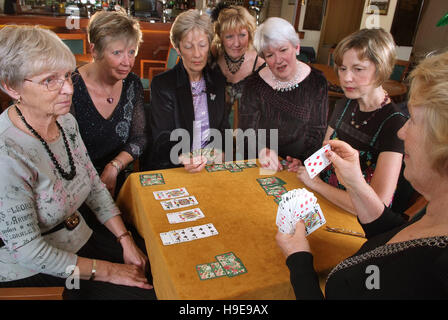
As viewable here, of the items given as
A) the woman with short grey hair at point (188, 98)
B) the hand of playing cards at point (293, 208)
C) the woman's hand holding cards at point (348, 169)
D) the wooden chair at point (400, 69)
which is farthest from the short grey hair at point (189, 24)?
the wooden chair at point (400, 69)

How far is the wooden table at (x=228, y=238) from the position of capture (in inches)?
43.9

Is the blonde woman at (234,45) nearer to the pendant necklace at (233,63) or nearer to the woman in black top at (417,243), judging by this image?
the pendant necklace at (233,63)

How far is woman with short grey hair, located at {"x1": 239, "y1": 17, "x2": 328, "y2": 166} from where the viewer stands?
7.67 feet

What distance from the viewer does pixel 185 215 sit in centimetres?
147

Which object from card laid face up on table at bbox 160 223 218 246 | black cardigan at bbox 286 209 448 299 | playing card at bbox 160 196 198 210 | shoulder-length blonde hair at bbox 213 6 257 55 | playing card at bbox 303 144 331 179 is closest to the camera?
black cardigan at bbox 286 209 448 299

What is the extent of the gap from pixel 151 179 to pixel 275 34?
4.32ft

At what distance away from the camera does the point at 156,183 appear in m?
1.74

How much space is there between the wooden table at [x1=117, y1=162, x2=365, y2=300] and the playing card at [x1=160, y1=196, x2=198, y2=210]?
3 centimetres

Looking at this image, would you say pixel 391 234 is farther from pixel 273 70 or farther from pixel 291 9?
pixel 291 9

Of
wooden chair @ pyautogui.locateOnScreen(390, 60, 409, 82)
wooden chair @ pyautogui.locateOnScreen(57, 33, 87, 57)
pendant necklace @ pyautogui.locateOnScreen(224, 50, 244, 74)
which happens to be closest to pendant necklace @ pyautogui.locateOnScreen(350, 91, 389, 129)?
pendant necklace @ pyautogui.locateOnScreen(224, 50, 244, 74)

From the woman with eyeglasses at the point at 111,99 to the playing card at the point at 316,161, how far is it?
1.39 m

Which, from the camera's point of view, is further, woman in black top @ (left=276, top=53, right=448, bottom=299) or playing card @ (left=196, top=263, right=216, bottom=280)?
playing card @ (left=196, top=263, right=216, bottom=280)

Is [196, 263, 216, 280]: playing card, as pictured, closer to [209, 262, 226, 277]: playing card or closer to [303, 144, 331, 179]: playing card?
[209, 262, 226, 277]: playing card

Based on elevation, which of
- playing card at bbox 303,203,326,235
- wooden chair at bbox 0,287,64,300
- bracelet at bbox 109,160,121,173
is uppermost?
playing card at bbox 303,203,326,235
